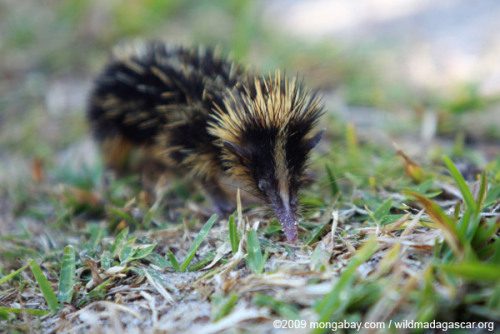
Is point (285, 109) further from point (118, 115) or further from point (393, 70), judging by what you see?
point (393, 70)

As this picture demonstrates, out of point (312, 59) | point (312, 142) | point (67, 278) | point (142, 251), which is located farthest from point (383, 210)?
point (312, 59)

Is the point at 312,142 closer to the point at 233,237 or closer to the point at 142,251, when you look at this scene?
the point at 233,237

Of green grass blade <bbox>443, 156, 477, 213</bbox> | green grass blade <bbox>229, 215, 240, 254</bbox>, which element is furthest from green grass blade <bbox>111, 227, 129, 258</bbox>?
green grass blade <bbox>443, 156, 477, 213</bbox>

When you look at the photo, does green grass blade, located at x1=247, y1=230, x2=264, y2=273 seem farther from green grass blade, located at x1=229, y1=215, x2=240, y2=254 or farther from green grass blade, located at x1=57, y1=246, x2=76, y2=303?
green grass blade, located at x1=57, y1=246, x2=76, y2=303

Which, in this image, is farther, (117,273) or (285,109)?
(285,109)

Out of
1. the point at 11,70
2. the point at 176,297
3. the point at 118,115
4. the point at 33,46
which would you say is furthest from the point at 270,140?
the point at 33,46

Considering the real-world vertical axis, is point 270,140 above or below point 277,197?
above

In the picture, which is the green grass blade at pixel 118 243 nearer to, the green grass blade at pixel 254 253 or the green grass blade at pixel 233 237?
the green grass blade at pixel 233 237
